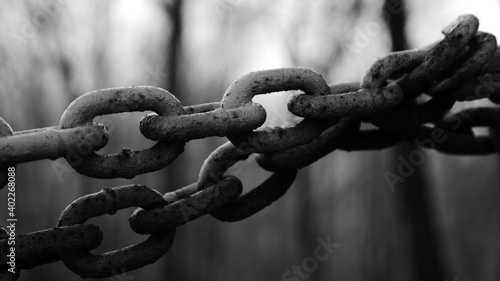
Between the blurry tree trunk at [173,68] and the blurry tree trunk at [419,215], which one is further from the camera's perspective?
the blurry tree trunk at [173,68]

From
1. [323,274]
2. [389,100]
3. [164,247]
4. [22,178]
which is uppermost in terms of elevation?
[22,178]

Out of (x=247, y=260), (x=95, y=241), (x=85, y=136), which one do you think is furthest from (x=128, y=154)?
(x=247, y=260)

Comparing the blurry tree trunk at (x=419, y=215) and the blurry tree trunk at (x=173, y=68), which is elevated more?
the blurry tree trunk at (x=173, y=68)

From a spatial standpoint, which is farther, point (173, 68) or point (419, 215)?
point (173, 68)

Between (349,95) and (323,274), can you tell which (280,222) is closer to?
(323,274)

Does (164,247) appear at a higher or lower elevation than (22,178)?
lower

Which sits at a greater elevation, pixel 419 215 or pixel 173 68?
pixel 173 68

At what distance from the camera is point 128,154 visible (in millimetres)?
834

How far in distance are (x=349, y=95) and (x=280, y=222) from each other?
11461 mm

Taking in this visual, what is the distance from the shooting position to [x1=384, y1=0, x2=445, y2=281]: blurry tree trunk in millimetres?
4477

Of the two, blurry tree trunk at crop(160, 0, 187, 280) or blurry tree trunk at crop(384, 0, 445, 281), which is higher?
blurry tree trunk at crop(160, 0, 187, 280)

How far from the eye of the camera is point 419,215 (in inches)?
180

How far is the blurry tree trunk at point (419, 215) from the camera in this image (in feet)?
14.7

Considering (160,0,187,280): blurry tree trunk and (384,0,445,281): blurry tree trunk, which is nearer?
(384,0,445,281): blurry tree trunk
